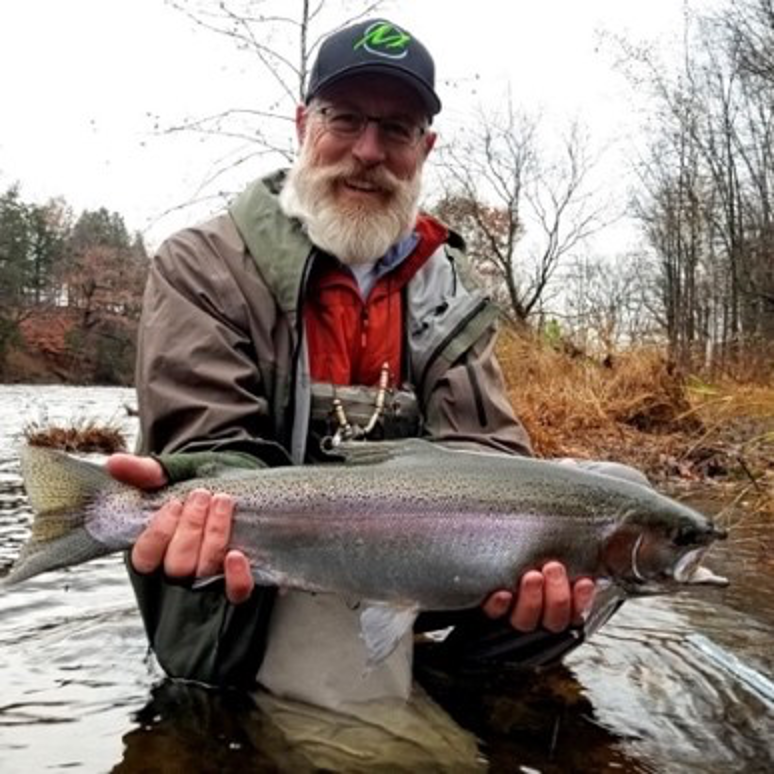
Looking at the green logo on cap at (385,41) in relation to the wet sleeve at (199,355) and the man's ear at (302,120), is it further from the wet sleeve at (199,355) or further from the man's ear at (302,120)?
the wet sleeve at (199,355)

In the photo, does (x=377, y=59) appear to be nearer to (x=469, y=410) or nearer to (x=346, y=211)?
(x=346, y=211)

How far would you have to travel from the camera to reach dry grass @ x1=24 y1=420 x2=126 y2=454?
1050 cm

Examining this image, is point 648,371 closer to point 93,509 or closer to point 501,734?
point 501,734

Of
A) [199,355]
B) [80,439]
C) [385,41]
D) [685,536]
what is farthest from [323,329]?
[80,439]

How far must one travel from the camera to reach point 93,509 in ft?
7.14

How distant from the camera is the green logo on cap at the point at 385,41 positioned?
312cm

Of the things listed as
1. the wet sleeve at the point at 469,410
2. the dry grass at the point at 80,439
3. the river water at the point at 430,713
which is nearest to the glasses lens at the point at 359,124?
the wet sleeve at the point at 469,410

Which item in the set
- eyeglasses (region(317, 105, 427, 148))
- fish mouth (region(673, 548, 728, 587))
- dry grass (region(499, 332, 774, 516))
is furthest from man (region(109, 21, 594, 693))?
dry grass (region(499, 332, 774, 516))

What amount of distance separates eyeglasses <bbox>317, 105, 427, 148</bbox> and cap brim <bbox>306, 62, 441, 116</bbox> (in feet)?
0.25

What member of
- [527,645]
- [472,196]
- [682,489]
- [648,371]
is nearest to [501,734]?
[527,645]

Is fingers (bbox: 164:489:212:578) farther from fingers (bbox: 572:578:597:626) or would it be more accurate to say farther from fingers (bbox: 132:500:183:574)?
fingers (bbox: 572:578:597:626)

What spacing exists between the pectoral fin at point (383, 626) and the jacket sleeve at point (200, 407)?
1.45 feet

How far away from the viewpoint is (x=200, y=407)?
2.69m

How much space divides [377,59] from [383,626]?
68.2 inches
